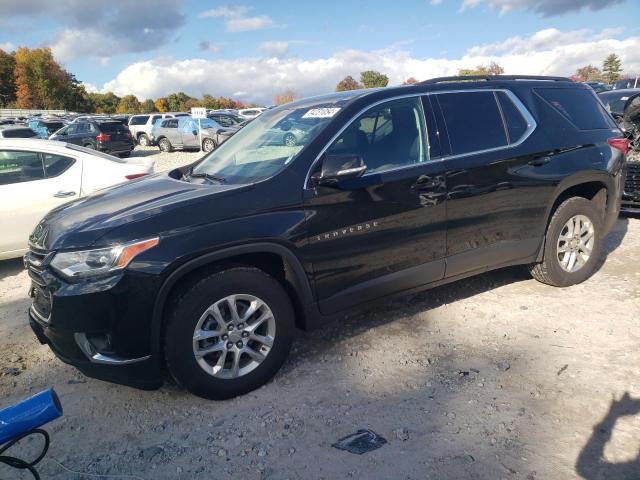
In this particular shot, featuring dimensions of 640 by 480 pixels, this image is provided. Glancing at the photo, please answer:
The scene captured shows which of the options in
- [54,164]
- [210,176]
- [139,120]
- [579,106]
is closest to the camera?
[210,176]

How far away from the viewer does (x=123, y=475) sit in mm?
2559

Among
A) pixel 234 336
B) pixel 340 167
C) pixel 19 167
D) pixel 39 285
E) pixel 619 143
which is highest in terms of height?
pixel 619 143

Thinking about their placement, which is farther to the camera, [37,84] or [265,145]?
[37,84]

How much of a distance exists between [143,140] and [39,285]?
26.3 m

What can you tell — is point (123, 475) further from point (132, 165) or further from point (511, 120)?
point (132, 165)

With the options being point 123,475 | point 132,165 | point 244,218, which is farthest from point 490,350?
point 132,165

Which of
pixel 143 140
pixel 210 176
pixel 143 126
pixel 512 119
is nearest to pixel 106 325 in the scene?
pixel 210 176

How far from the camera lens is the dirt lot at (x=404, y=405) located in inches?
100

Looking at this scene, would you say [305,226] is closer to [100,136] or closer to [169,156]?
[100,136]

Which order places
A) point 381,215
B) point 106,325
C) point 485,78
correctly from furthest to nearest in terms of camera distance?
1. point 485,78
2. point 381,215
3. point 106,325

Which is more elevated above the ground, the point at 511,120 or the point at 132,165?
the point at 511,120

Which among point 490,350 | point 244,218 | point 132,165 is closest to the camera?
point 244,218

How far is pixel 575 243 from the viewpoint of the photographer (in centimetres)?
469

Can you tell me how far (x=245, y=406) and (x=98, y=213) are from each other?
4.94 feet
